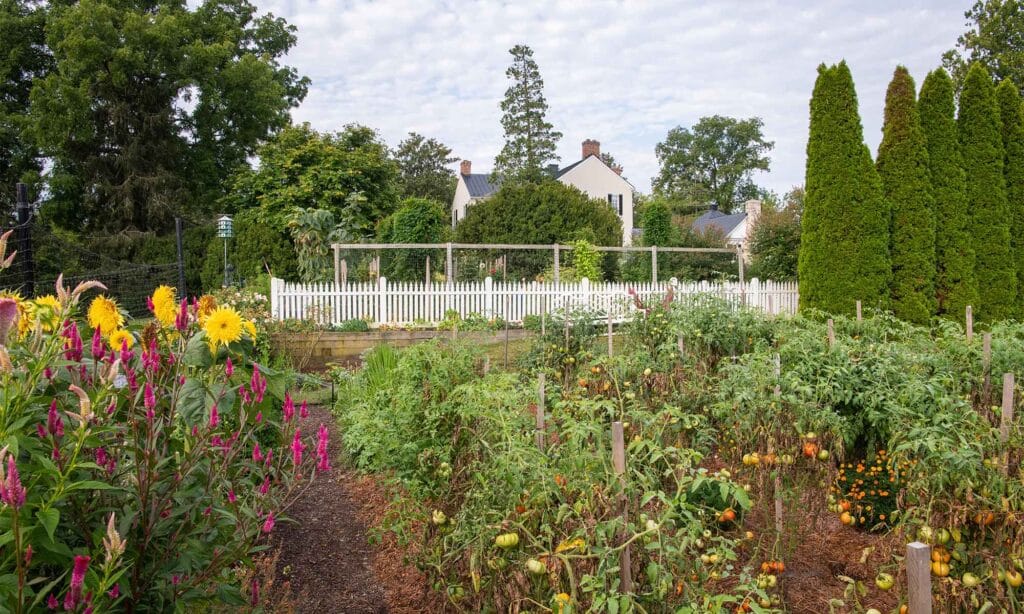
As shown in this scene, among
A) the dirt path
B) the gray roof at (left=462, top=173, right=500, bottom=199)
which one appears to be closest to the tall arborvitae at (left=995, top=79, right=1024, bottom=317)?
the dirt path

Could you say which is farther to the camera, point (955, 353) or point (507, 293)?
point (507, 293)

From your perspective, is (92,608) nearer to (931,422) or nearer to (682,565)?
(682,565)

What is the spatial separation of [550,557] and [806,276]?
9814 mm

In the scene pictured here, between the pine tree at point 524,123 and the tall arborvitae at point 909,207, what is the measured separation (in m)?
20.5

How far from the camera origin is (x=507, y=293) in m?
12.5

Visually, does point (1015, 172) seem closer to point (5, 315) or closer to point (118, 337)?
point (118, 337)

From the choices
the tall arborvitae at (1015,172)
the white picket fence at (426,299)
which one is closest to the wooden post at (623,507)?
the white picket fence at (426,299)

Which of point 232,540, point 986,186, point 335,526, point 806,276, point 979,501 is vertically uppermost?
point 986,186

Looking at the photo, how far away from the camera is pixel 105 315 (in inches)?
69.9

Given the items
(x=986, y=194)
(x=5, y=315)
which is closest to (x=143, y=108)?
(x=986, y=194)

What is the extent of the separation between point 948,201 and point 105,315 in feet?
39.3

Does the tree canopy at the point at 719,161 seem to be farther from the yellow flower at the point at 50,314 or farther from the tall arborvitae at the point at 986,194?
the yellow flower at the point at 50,314

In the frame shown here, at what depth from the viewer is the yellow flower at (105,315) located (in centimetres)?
175

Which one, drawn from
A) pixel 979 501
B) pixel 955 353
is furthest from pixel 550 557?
pixel 955 353
